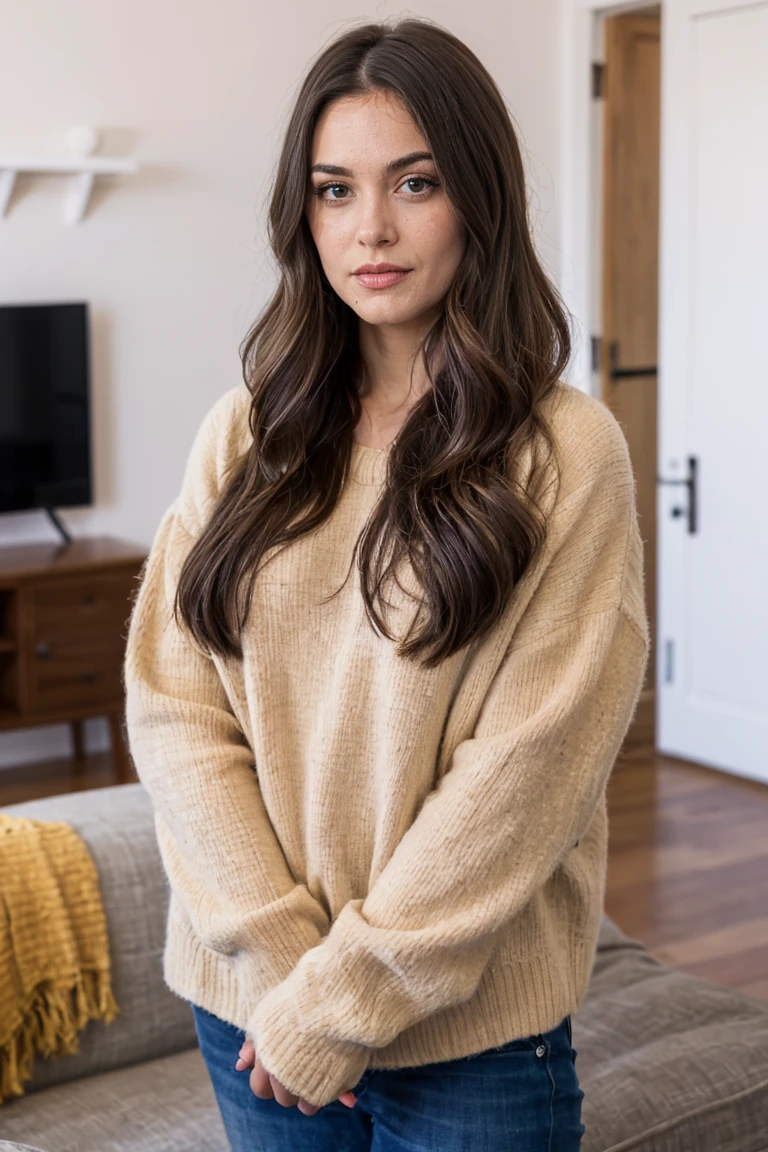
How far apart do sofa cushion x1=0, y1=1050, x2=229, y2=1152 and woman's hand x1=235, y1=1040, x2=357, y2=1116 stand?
1.47 ft

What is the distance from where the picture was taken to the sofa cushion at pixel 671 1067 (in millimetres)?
1636

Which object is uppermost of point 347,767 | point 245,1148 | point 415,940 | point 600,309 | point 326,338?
point 600,309

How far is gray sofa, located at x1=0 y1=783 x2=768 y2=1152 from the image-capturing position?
1633 millimetres

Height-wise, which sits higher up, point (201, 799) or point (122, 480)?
point (122, 480)

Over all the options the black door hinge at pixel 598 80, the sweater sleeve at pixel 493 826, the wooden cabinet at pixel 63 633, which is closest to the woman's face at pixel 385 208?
the sweater sleeve at pixel 493 826

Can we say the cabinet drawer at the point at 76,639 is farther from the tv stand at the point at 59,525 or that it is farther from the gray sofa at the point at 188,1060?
the gray sofa at the point at 188,1060

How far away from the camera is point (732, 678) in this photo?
4.32 m

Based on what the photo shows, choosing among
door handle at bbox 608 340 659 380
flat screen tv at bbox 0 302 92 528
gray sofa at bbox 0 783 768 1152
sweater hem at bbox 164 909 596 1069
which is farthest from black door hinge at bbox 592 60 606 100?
sweater hem at bbox 164 909 596 1069

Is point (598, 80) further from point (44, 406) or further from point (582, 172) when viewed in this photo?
point (44, 406)

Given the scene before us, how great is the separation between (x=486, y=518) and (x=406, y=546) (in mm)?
77

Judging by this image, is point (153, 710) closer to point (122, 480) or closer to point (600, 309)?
point (122, 480)

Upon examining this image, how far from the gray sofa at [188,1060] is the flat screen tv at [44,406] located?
7.73ft

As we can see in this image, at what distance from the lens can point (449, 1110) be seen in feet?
3.88

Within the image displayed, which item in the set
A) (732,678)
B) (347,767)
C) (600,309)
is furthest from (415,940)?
(600,309)
